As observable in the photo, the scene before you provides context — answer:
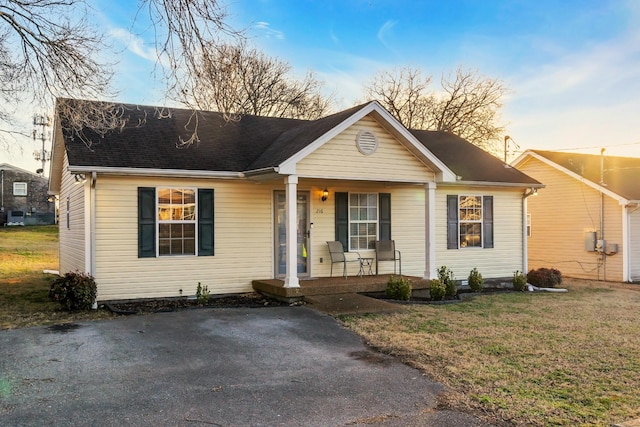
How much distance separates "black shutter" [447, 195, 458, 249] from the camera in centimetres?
1352

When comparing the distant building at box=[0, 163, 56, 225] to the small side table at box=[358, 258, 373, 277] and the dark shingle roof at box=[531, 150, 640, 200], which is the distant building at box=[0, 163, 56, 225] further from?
the dark shingle roof at box=[531, 150, 640, 200]

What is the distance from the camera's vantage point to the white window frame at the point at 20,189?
4438 centimetres

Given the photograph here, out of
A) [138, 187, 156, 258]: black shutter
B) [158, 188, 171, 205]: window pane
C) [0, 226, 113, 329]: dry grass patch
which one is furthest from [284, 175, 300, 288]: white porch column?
[0, 226, 113, 329]: dry grass patch

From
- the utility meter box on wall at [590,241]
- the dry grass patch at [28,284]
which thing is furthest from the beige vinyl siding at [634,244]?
the dry grass patch at [28,284]

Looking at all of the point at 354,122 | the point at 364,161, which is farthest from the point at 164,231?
the point at 354,122

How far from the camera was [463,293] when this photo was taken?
12.5m

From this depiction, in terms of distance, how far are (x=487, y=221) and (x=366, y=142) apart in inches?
201

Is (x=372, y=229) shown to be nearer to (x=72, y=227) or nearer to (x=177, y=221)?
(x=177, y=221)

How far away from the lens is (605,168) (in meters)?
18.4

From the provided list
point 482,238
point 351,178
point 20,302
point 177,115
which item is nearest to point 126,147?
point 177,115

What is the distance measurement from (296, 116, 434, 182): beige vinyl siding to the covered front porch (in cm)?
229

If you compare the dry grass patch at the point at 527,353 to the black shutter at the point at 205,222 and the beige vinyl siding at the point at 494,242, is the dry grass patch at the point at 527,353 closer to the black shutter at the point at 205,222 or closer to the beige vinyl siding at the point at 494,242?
the beige vinyl siding at the point at 494,242

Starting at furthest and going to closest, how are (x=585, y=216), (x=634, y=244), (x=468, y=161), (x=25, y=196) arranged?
(x=25, y=196)
(x=585, y=216)
(x=634, y=244)
(x=468, y=161)

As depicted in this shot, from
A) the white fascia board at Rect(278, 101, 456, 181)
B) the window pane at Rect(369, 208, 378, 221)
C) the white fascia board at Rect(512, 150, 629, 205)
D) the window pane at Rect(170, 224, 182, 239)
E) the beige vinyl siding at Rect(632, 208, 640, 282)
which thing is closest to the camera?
the white fascia board at Rect(278, 101, 456, 181)
